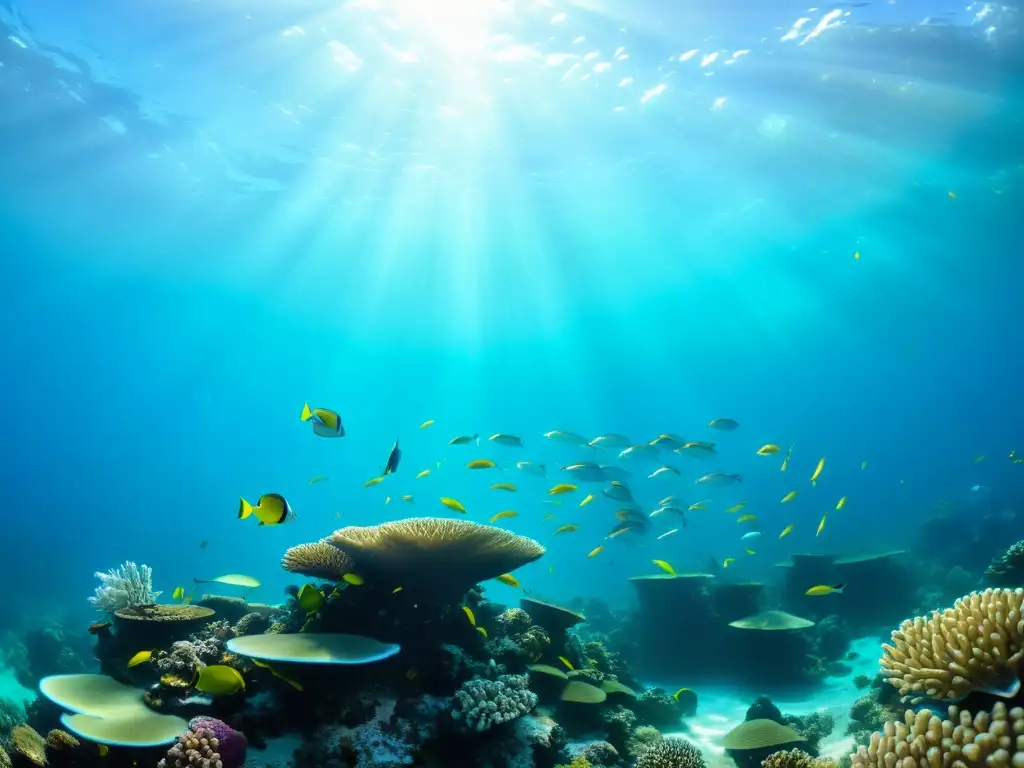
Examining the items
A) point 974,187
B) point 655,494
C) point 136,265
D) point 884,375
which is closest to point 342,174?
point 136,265

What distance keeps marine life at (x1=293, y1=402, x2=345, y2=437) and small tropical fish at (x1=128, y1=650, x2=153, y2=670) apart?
9.03 feet

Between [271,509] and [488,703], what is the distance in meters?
2.71

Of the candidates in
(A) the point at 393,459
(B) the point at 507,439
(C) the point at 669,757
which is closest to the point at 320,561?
(A) the point at 393,459

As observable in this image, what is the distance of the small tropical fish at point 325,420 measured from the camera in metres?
6.53

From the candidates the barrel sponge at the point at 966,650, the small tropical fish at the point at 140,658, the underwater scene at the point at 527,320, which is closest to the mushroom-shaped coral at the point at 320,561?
the underwater scene at the point at 527,320

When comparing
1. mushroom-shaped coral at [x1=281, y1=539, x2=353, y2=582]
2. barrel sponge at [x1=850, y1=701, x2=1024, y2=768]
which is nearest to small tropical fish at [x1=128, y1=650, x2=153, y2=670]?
mushroom-shaped coral at [x1=281, y1=539, x2=353, y2=582]

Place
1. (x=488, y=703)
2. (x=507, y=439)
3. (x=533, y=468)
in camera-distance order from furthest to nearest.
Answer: (x=533, y=468) < (x=507, y=439) < (x=488, y=703)

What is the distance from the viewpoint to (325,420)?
21.7 ft

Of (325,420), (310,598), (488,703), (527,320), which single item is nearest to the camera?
(488,703)

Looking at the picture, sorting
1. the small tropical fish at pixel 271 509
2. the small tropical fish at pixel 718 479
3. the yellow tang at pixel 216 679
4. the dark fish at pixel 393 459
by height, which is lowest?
the yellow tang at pixel 216 679

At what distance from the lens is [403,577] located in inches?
221

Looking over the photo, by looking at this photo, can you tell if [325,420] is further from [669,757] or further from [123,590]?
[669,757]

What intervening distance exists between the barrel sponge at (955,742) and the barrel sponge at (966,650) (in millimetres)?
169

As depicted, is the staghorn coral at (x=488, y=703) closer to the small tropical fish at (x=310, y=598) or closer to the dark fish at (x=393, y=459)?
the small tropical fish at (x=310, y=598)
